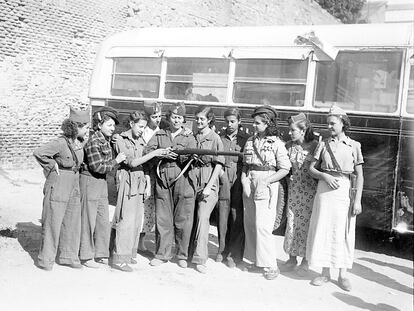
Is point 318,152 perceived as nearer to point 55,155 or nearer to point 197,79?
point 55,155

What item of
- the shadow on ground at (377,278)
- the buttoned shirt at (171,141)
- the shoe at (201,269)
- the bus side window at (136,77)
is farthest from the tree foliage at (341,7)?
the shoe at (201,269)

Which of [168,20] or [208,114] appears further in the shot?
[168,20]

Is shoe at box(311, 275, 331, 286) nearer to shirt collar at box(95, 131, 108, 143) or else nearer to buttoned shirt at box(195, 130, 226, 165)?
buttoned shirt at box(195, 130, 226, 165)

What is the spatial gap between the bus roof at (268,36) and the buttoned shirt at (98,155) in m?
3.13

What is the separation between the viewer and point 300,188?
5.41 metres

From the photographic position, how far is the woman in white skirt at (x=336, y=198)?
494 cm

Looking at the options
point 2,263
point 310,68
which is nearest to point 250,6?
point 310,68

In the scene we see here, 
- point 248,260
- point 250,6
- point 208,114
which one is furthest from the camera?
point 250,6

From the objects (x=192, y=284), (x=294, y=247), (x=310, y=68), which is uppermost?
(x=310, y=68)

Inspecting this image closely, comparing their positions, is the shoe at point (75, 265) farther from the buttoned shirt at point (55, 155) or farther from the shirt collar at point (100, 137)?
the shirt collar at point (100, 137)

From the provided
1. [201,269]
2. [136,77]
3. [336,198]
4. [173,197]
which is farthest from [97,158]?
[136,77]

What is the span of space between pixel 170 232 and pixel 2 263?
1691 millimetres

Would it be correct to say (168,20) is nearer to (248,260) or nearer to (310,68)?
(310,68)

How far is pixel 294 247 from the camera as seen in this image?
17.8ft
